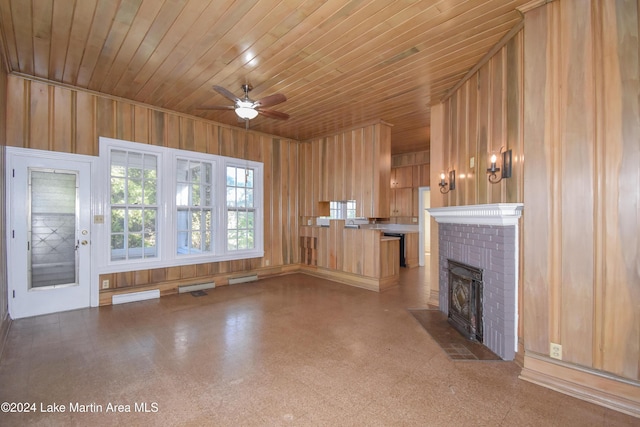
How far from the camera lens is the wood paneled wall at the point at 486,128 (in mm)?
2695

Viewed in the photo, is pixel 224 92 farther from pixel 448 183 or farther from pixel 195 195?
pixel 448 183

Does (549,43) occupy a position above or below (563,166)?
above

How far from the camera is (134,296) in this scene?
4.46 meters

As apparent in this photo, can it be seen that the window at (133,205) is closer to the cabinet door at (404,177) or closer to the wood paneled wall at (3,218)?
the wood paneled wall at (3,218)

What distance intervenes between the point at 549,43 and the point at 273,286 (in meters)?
5.00

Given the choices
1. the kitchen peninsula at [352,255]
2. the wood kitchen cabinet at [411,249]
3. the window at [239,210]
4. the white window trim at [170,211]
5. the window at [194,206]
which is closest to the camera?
the white window trim at [170,211]

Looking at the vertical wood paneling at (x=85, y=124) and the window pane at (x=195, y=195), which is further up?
the vertical wood paneling at (x=85, y=124)

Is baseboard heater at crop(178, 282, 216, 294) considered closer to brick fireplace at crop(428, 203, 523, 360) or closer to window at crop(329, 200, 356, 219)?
window at crop(329, 200, 356, 219)

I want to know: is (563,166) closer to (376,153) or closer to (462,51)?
(462,51)

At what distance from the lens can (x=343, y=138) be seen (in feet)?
19.5

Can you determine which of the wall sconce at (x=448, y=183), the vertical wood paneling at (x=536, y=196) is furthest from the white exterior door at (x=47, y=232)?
the vertical wood paneling at (x=536, y=196)

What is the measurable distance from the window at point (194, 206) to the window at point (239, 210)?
385 mm

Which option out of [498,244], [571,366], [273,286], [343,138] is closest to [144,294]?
[273,286]

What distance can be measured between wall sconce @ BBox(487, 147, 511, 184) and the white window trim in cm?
435
